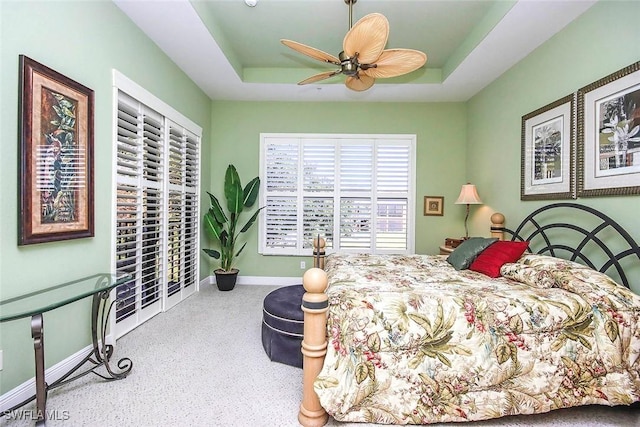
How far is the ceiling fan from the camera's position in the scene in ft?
7.07

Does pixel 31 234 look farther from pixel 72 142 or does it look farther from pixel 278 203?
pixel 278 203

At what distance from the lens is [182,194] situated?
3789 mm

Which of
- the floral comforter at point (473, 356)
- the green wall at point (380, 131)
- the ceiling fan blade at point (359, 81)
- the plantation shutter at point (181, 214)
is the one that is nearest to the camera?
the floral comforter at point (473, 356)

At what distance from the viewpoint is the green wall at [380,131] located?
4.70m

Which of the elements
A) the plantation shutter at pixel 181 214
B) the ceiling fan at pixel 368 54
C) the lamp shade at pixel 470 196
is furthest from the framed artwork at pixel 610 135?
the plantation shutter at pixel 181 214

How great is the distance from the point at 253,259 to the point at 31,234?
122 inches

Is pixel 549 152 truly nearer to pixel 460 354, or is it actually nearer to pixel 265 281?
pixel 460 354

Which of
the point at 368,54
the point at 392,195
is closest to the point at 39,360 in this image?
the point at 368,54

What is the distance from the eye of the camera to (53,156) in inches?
75.7

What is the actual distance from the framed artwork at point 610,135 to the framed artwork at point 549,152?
0.41 ft

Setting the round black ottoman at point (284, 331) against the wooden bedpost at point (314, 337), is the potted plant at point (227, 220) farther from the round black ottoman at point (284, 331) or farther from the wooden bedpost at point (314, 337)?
the wooden bedpost at point (314, 337)

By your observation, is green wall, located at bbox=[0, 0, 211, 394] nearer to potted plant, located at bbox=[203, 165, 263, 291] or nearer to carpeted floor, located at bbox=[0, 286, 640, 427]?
carpeted floor, located at bbox=[0, 286, 640, 427]

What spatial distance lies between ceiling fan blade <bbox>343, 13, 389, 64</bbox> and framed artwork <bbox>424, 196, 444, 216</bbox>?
2.74 meters

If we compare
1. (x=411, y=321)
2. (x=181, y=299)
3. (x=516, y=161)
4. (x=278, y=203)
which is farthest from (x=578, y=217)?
(x=181, y=299)
